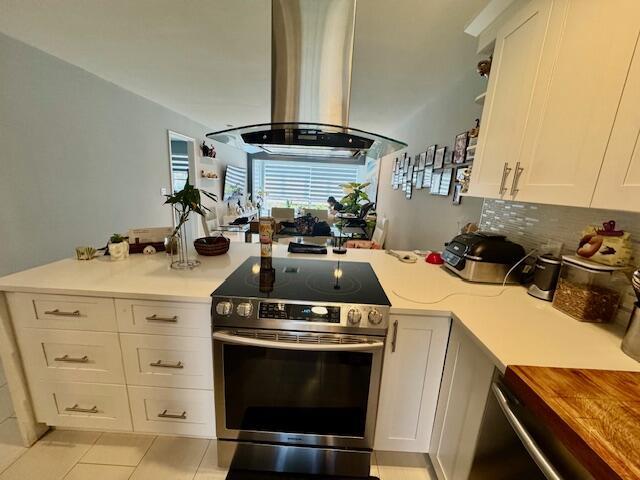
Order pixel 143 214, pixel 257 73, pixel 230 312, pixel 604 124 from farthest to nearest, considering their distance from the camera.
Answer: pixel 143 214 < pixel 257 73 < pixel 230 312 < pixel 604 124

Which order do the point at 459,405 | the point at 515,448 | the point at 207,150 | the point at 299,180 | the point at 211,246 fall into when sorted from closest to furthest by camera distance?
the point at 515,448 < the point at 459,405 < the point at 211,246 < the point at 207,150 < the point at 299,180

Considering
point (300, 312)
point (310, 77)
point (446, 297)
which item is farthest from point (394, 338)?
point (310, 77)

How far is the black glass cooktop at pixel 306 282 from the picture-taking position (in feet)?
3.56

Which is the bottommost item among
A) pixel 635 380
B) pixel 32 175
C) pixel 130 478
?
pixel 130 478

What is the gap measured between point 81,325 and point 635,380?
195 centimetres

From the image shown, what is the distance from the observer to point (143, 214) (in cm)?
354

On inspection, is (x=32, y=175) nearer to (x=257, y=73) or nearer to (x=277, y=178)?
(x=257, y=73)

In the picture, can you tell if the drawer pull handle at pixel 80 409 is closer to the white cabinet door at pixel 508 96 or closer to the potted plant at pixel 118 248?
the potted plant at pixel 118 248

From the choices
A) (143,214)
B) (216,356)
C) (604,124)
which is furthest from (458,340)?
(143,214)

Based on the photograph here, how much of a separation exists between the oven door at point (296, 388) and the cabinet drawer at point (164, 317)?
0.11m

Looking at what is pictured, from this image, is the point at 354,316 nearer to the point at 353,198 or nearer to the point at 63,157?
the point at 63,157

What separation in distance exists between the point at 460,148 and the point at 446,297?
150 centimetres

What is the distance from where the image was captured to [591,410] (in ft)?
1.89

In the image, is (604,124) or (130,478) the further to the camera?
(130,478)
